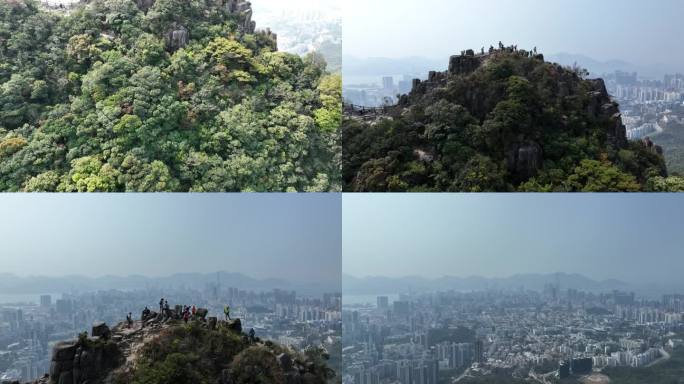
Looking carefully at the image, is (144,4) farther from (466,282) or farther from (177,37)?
(466,282)

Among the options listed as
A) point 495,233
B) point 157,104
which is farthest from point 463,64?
point 157,104

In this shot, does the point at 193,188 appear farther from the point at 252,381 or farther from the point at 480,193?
the point at 480,193

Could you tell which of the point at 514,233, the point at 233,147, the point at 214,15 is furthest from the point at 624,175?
the point at 214,15

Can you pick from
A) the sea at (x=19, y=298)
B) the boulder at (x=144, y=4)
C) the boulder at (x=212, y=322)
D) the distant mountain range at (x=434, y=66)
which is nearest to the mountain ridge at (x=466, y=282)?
the boulder at (x=212, y=322)

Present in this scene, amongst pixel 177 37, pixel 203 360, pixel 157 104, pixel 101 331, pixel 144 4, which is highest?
pixel 144 4

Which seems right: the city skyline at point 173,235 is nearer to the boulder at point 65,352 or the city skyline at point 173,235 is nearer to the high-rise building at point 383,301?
the high-rise building at point 383,301
